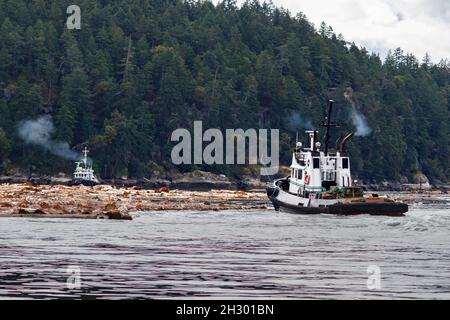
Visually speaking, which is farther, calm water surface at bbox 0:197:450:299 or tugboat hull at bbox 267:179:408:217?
tugboat hull at bbox 267:179:408:217

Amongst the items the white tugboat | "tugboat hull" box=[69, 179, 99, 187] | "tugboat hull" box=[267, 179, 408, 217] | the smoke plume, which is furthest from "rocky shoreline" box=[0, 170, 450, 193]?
"tugboat hull" box=[267, 179, 408, 217]

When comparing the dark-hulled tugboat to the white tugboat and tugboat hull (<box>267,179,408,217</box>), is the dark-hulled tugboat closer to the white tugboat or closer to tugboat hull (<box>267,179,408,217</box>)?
tugboat hull (<box>267,179,408,217</box>)

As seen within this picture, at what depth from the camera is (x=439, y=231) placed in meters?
58.0

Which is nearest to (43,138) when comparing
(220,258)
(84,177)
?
(84,177)

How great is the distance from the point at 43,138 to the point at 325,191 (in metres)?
115

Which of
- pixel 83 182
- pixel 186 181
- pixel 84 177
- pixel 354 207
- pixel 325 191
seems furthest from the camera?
pixel 186 181

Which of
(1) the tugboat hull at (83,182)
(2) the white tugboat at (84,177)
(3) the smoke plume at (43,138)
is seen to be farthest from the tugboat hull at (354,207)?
(3) the smoke plume at (43,138)

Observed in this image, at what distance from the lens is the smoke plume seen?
184250 millimetres

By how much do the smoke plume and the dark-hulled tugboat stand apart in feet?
333

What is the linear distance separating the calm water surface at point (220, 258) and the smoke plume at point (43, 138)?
4800 inches

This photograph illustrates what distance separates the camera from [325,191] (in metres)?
79.0

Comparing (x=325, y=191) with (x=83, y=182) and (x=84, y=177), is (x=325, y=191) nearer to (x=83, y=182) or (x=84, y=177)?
(x=83, y=182)
